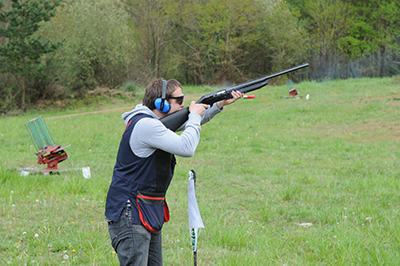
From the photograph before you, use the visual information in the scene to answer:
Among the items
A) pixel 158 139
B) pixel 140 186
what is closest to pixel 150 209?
pixel 140 186

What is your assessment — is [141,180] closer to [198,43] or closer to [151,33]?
[198,43]

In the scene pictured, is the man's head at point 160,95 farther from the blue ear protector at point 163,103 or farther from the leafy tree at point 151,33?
the leafy tree at point 151,33

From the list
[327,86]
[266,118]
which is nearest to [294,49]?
[327,86]

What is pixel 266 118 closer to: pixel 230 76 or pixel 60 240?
pixel 60 240

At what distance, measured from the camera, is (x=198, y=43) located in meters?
41.2

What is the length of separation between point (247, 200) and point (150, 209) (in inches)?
176

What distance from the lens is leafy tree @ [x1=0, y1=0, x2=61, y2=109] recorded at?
24.1 metres

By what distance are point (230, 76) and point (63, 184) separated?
3525 centimetres

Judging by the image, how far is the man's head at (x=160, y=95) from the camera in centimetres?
309

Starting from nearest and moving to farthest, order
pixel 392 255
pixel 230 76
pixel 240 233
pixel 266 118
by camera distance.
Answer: pixel 392 255
pixel 240 233
pixel 266 118
pixel 230 76

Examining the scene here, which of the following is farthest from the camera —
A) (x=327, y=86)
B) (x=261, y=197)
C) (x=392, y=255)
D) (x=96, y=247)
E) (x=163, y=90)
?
(x=327, y=86)

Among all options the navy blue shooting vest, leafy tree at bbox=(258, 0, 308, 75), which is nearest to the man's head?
the navy blue shooting vest

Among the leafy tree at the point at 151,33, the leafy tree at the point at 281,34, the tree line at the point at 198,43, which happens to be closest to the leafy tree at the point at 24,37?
the tree line at the point at 198,43

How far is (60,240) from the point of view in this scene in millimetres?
4926
